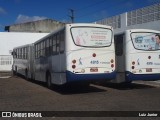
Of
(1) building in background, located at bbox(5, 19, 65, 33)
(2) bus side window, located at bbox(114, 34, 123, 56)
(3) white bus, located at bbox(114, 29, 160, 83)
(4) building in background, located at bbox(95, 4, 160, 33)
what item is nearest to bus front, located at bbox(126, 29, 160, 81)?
(3) white bus, located at bbox(114, 29, 160, 83)

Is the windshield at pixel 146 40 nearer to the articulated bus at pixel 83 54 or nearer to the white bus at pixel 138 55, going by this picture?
the white bus at pixel 138 55

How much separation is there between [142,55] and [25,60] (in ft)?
39.0

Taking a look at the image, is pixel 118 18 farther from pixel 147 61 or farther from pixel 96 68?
pixel 96 68

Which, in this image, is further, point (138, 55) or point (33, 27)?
point (33, 27)

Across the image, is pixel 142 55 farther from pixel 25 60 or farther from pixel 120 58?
pixel 25 60

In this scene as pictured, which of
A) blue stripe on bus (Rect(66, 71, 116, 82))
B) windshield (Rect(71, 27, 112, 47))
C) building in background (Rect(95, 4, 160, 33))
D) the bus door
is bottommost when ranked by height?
blue stripe on bus (Rect(66, 71, 116, 82))

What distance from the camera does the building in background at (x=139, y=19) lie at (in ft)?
75.4

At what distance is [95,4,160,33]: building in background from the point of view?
75.4 ft

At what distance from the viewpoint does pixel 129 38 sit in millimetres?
15844

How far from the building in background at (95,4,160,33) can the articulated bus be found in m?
8.39

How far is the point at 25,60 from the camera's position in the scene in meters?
25.3

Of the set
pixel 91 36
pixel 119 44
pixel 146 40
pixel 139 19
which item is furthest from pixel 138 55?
pixel 139 19

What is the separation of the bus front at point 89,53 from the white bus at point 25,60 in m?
8.87

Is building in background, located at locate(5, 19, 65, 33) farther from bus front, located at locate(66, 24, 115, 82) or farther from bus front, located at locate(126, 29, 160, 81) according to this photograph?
bus front, located at locate(66, 24, 115, 82)
